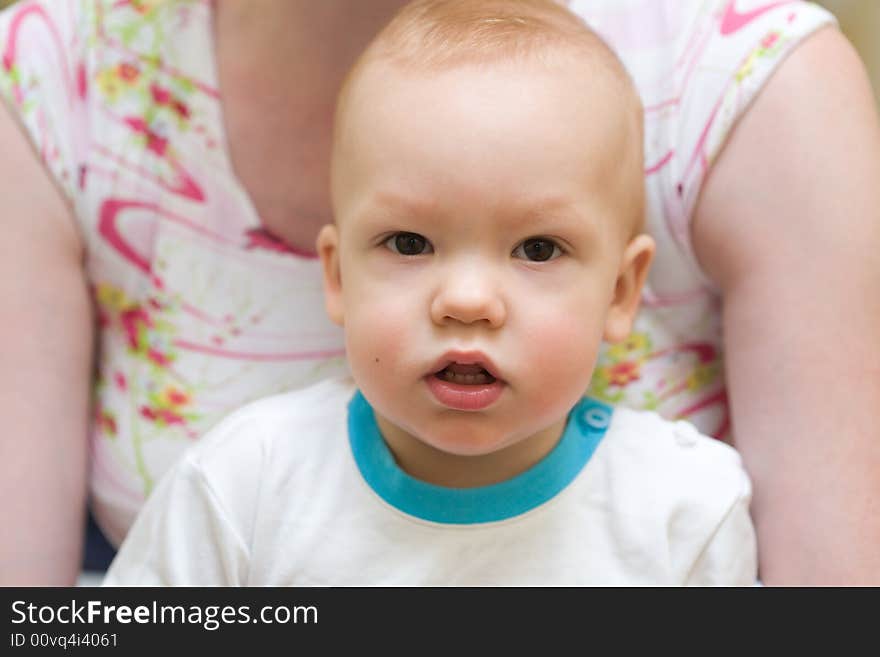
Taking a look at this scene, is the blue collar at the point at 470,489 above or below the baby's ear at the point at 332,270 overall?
below

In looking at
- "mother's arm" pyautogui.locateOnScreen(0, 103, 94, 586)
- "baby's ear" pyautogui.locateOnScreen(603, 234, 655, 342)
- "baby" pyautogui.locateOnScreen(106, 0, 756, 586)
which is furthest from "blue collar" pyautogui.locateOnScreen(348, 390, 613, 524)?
"mother's arm" pyautogui.locateOnScreen(0, 103, 94, 586)

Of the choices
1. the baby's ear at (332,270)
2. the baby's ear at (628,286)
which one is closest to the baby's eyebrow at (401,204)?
the baby's ear at (332,270)

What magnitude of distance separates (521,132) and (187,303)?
504 millimetres

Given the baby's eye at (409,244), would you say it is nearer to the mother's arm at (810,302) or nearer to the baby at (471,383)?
the baby at (471,383)

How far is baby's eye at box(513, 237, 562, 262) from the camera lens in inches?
36.8

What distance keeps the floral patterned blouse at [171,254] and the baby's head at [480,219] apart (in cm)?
26

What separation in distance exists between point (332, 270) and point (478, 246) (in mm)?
194

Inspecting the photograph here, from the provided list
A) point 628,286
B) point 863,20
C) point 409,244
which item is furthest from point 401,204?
point 863,20

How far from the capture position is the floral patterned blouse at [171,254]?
47.9 inches

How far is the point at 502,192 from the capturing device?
90cm

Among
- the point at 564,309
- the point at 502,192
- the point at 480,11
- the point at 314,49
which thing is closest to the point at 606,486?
the point at 564,309

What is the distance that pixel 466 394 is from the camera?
0.91 metres

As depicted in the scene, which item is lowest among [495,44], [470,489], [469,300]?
[470,489]

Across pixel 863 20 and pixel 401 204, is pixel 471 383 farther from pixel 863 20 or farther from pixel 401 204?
pixel 863 20
